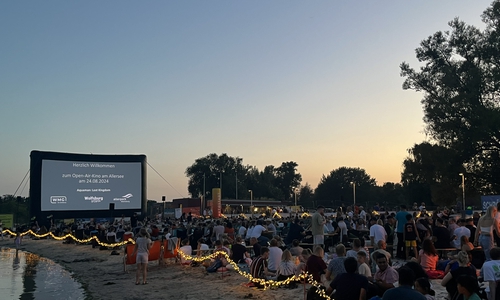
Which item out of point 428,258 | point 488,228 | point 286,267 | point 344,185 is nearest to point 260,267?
point 286,267

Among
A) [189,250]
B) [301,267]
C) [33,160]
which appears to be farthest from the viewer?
[33,160]

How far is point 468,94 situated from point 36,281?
2480cm

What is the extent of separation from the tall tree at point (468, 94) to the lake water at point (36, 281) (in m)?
23.6

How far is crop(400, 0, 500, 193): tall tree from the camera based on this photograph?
2772 cm

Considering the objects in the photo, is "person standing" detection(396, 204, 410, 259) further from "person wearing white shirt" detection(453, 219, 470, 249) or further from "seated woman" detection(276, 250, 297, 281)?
"seated woman" detection(276, 250, 297, 281)

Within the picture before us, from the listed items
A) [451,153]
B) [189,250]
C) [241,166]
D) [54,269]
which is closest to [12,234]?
[54,269]

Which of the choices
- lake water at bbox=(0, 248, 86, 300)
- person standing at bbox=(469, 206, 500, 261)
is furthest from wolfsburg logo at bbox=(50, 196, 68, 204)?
person standing at bbox=(469, 206, 500, 261)

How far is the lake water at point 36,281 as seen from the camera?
12.2 meters

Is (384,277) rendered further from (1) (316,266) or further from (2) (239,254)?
(2) (239,254)

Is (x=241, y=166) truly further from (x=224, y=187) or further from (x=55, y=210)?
(x=55, y=210)

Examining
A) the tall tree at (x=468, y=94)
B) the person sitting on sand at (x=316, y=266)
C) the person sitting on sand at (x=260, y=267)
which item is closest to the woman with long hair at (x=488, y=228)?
the person sitting on sand at (x=316, y=266)

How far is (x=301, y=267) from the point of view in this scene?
30.7ft

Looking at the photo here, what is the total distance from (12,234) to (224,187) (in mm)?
56176

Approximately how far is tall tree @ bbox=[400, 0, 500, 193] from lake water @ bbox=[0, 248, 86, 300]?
23.6 m
